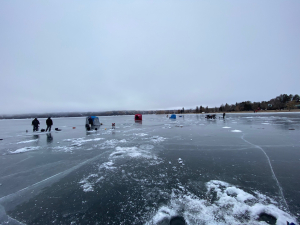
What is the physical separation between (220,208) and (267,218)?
77cm

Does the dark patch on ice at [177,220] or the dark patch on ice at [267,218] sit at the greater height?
the dark patch on ice at [267,218]

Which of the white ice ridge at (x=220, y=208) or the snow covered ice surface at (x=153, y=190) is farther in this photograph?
the snow covered ice surface at (x=153, y=190)

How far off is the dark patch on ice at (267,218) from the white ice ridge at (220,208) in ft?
0.14

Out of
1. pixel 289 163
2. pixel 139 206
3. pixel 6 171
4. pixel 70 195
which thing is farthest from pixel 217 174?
pixel 6 171

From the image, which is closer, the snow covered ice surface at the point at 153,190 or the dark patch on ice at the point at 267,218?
the dark patch on ice at the point at 267,218

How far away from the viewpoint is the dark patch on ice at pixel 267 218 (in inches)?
92.5

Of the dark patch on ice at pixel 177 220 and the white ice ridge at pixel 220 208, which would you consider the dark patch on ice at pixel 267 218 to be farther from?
the dark patch on ice at pixel 177 220

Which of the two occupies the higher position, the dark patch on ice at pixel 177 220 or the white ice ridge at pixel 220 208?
the white ice ridge at pixel 220 208

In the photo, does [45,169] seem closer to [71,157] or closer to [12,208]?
[71,157]

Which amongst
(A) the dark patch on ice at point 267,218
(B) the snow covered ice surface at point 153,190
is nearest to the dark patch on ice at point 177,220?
(B) the snow covered ice surface at point 153,190

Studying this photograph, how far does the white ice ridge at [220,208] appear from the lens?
239cm

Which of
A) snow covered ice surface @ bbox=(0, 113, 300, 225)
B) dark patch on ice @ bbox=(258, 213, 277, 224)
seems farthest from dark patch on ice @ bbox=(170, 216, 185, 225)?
dark patch on ice @ bbox=(258, 213, 277, 224)

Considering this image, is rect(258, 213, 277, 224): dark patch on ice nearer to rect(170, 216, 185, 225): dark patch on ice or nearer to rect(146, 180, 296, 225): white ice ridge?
rect(146, 180, 296, 225): white ice ridge

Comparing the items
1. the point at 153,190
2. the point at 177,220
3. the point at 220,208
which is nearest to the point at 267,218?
the point at 220,208
